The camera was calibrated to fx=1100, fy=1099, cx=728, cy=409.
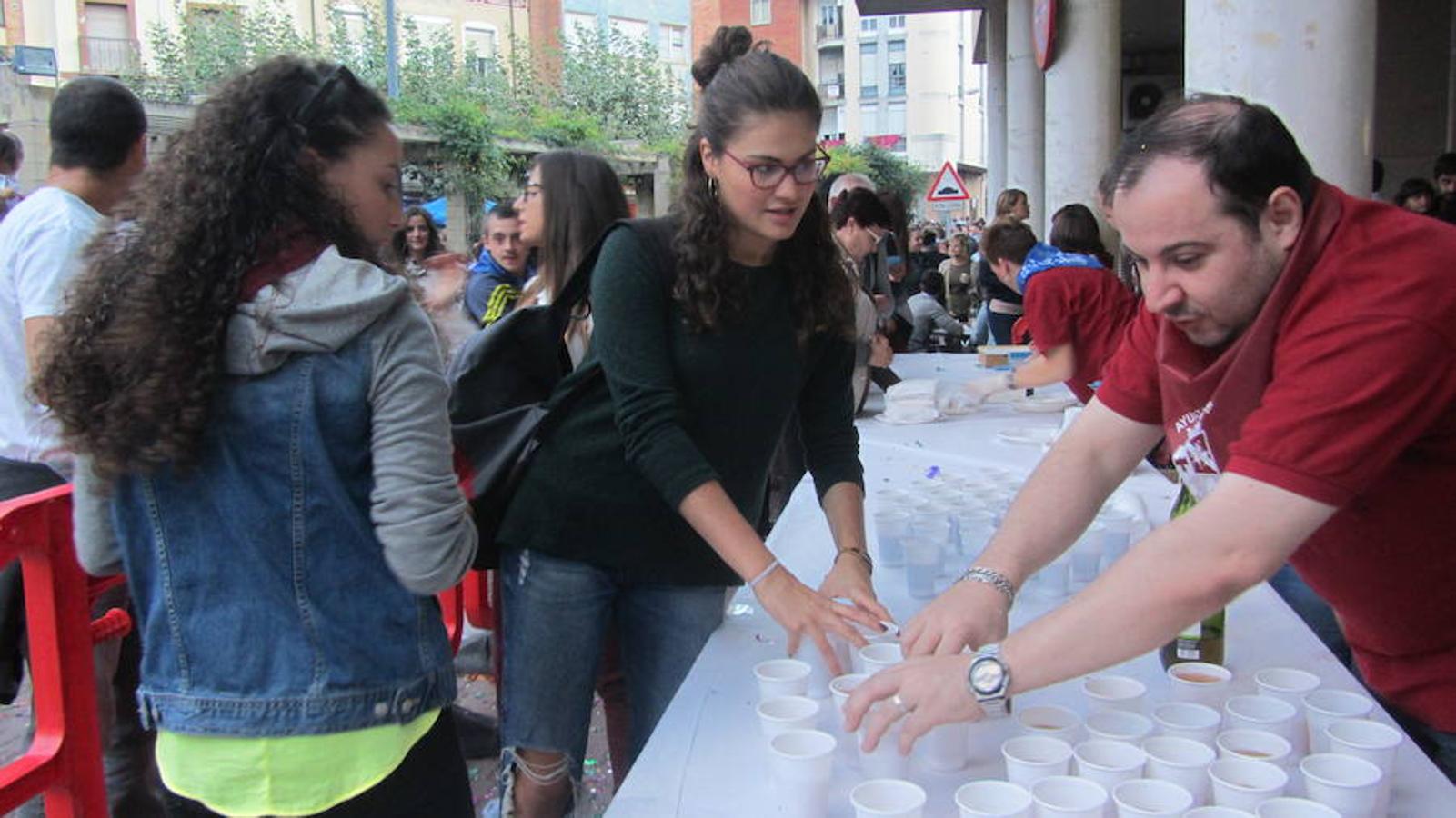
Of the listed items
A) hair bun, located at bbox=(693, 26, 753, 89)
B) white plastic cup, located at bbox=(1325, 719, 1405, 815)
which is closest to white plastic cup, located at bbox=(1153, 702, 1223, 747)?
white plastic cup, located at bbox=(1325, 719, 1405, 815)

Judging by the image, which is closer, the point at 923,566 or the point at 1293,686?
the point at 1293,686

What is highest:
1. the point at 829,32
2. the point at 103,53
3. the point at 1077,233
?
the point at 829,32

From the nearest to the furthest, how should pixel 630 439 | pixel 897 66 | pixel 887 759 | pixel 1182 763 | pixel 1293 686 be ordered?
pixel 1182 763, pixel 887 759, pixel 1293 686, pixel 630 439, pixel 897 66

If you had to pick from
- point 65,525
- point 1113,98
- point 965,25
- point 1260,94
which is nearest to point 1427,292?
point 65,525

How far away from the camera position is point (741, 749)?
1435mm

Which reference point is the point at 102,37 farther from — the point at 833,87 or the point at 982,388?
the point at 833,87

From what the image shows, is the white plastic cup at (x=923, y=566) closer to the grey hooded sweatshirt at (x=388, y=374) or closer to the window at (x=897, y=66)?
the grey hooded sweatshirt at (x=388, y=374)

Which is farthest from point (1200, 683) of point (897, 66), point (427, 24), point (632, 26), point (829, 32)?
point (829, 32)

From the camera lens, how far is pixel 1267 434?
1173 mm

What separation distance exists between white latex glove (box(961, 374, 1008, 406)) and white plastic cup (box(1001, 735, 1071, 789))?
2.76 metres

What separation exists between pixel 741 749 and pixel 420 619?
462mm

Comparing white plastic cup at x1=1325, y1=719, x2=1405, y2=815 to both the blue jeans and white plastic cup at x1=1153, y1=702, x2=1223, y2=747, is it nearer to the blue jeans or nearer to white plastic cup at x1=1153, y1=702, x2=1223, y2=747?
white plastic cup at x1=1153, y1=702, x2=1223, y2=747

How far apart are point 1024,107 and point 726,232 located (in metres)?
9.90

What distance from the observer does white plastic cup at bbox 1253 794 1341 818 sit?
3.65 feet
